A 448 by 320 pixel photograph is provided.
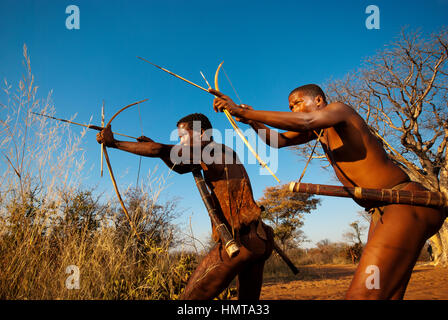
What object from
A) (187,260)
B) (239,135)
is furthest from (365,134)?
(187,260)

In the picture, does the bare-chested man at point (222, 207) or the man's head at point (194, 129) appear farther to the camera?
the man's head at point (194, 129)

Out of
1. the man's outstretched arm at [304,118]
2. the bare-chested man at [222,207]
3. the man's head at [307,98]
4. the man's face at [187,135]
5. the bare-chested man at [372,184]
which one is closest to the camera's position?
the bare-chested man at [372,184]

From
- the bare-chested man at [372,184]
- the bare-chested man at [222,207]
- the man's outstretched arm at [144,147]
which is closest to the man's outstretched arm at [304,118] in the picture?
the bare-chested man at [372,184]

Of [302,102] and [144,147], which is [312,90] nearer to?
[302,102]

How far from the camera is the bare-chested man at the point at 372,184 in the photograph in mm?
1448

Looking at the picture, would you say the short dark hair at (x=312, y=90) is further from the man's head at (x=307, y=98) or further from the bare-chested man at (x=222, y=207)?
the bare-chested man at (x=222, y=207)

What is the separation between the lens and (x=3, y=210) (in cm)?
255

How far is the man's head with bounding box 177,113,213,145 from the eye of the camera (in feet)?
7.86

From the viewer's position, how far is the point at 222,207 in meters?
2.18

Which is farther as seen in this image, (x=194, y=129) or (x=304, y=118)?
(x=194, y=129)

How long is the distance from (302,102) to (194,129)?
986 mm

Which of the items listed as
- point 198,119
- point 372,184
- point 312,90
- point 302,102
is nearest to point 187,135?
point 198,119

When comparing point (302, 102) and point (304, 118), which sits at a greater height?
point (302, 102)
